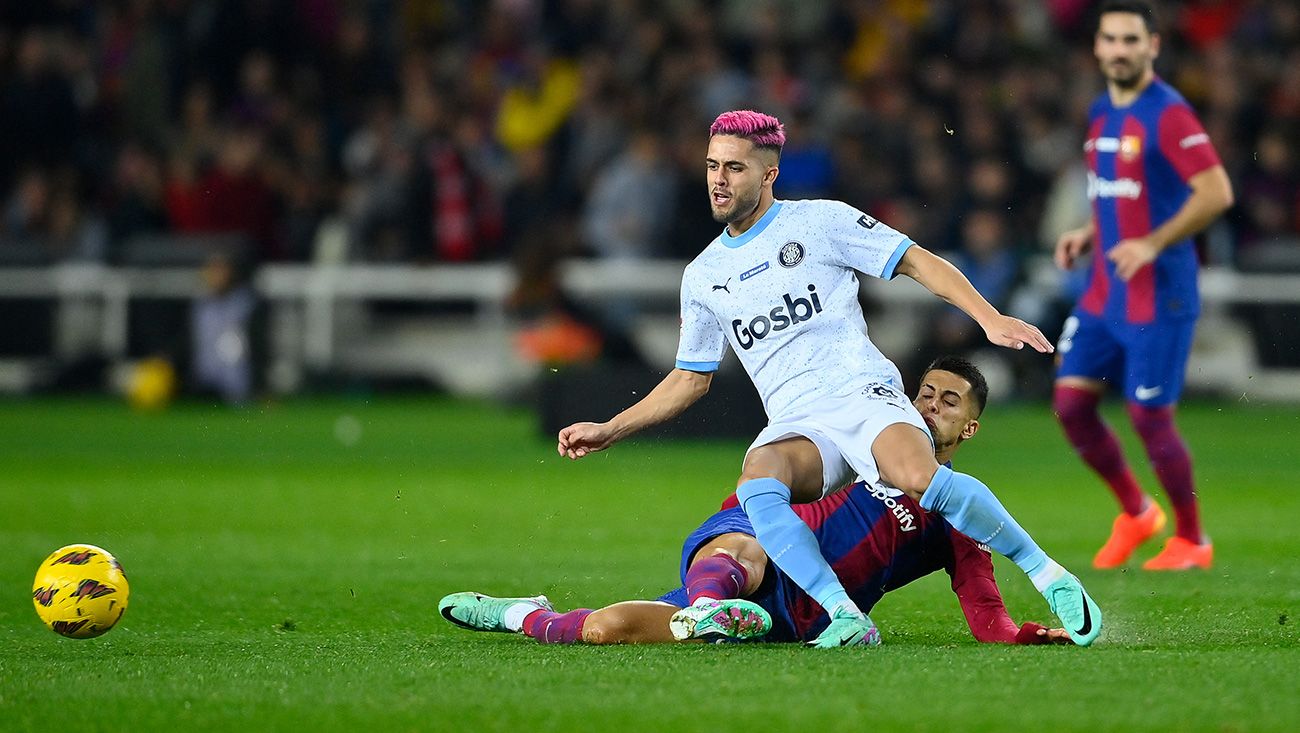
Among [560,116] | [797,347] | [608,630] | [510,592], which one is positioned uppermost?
[560,116]

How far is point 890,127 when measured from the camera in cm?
1584

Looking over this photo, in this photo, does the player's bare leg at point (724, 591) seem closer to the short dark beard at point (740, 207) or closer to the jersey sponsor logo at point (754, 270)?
the jersey sponsor logo at point (754, 270)

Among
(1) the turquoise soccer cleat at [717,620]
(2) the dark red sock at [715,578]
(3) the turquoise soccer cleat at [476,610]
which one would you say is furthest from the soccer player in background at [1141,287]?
(3) the turquoise soccer cleat at [476,610]

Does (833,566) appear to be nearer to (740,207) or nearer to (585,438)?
(585,438)

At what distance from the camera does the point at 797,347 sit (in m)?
6.10

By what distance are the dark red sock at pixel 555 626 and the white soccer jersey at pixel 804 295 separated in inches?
35.1

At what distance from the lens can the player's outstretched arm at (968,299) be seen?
5.51 meters

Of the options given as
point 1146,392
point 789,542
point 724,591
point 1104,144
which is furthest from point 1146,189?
point 724,591

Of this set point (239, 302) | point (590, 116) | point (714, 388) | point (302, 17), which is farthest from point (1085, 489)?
point (302, 17)

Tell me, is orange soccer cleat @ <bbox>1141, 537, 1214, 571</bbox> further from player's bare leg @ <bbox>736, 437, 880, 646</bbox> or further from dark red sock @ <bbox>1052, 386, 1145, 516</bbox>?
player's bare leg @ <bbox>736, 437, 880, 646</bbox>

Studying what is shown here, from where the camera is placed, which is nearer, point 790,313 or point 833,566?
point 833,566

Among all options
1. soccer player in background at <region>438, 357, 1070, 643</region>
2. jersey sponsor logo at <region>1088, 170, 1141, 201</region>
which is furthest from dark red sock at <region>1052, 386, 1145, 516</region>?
soccer player in background at <region>438, 357, 1070, 643</region>

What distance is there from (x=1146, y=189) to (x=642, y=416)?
9.39 feet

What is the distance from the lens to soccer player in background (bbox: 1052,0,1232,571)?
787cm
